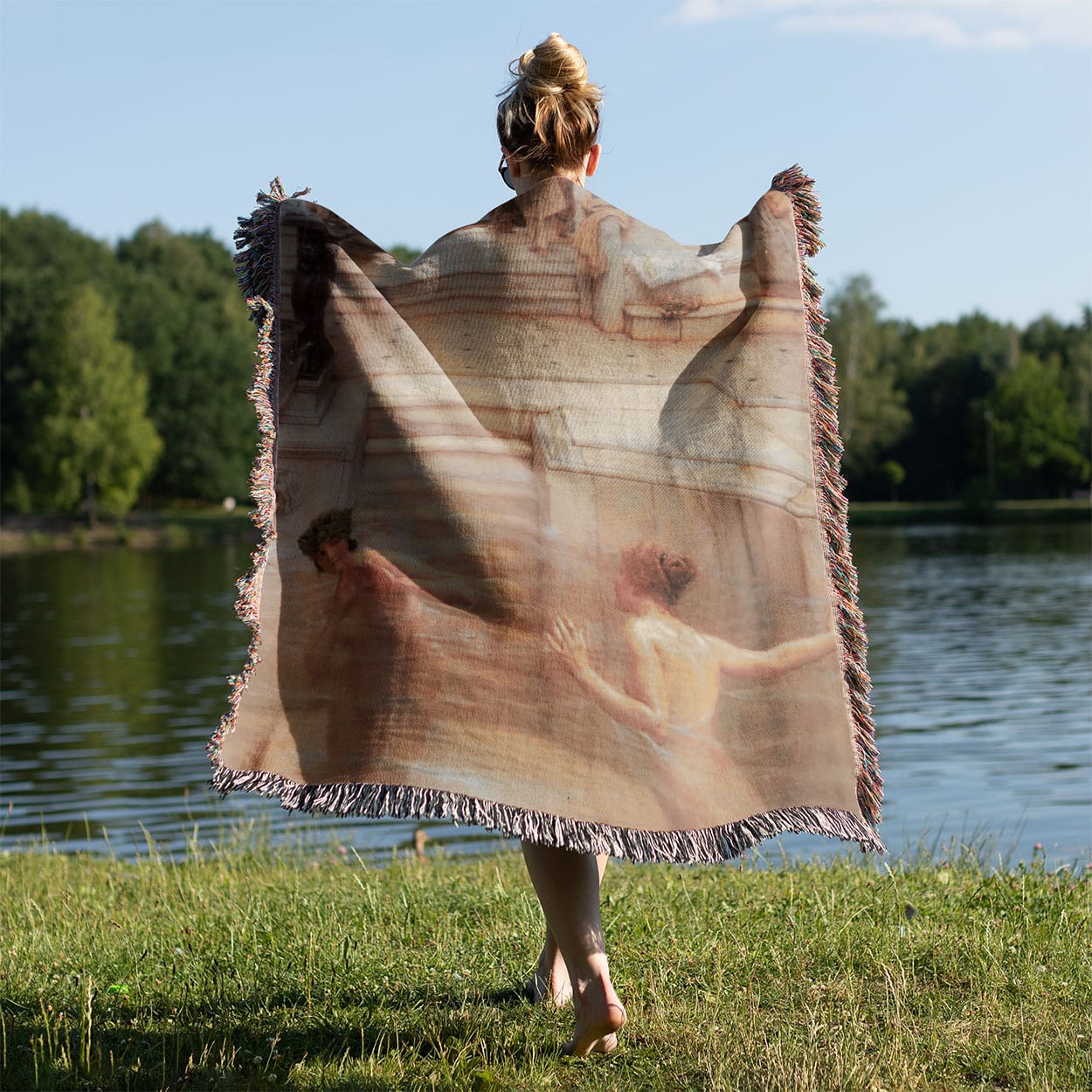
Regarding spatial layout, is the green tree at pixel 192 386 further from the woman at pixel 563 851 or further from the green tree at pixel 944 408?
the woman at pixel 563 851

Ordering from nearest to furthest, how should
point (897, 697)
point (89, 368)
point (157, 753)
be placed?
point (157, 753), point (897, 697), point (89, 368)

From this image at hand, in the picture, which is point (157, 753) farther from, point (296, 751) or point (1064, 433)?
point (1064, 433)

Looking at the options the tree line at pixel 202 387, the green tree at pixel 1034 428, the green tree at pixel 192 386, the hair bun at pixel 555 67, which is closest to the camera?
the hair bun at pixel 555 67

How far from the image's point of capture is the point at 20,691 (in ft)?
55.6

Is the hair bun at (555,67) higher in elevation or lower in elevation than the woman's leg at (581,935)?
higher

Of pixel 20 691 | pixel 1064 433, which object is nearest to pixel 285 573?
pixel 20 691

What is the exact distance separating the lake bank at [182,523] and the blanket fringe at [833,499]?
4592 cm

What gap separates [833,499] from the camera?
10.4 ft

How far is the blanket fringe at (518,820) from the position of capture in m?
2.86

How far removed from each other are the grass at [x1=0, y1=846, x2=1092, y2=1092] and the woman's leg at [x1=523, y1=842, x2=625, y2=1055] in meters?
0.07

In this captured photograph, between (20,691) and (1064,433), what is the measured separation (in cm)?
5920

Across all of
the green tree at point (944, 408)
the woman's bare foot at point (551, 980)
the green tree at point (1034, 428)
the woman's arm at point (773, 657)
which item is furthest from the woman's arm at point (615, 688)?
the green tree at point (944, 408)

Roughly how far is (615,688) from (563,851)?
1.21 feet

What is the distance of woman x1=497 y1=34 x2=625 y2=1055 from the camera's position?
114 inches
